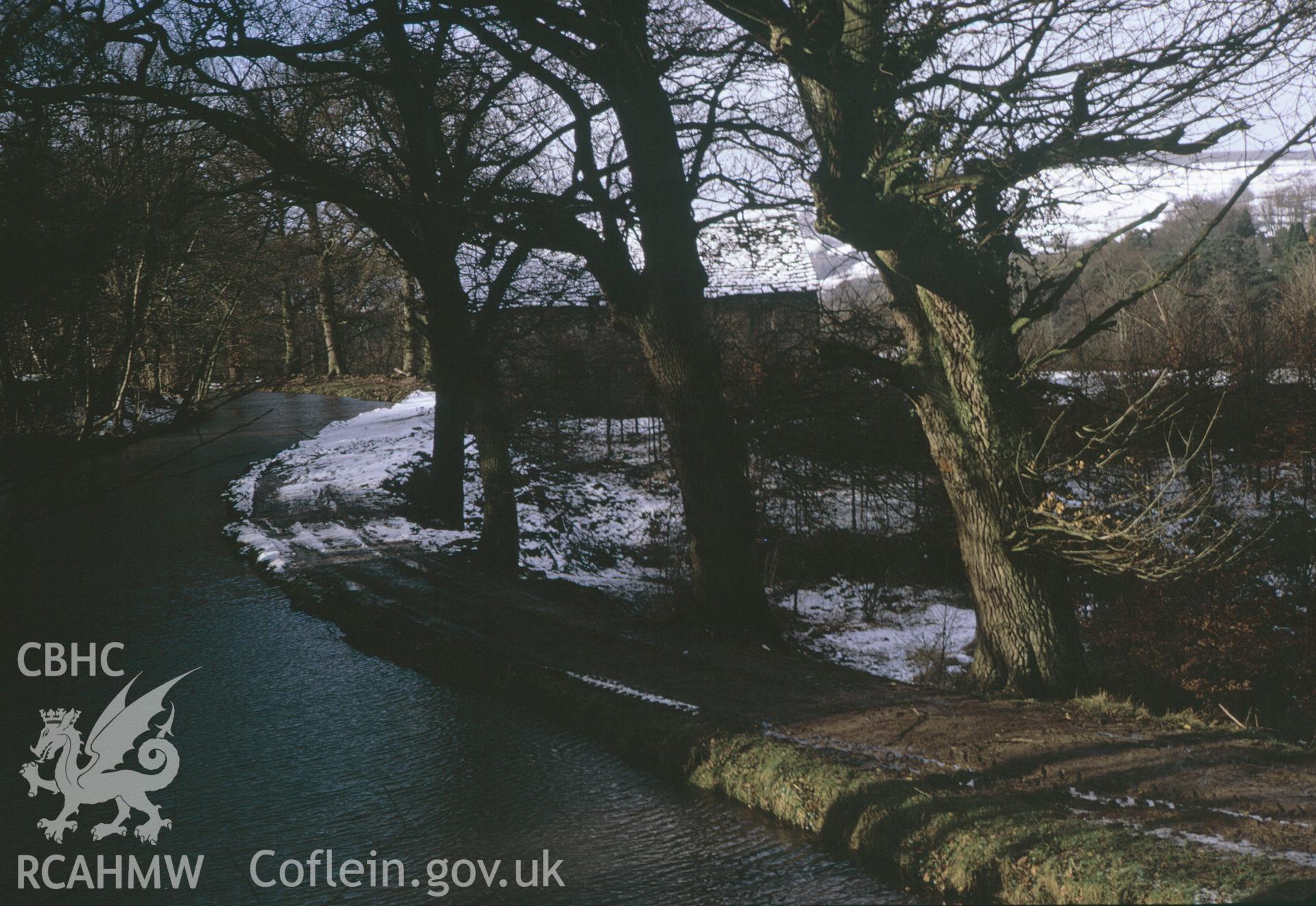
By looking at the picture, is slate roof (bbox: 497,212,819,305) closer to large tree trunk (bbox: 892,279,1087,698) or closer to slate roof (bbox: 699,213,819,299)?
slate roof (bbox: 699,213,819,299)

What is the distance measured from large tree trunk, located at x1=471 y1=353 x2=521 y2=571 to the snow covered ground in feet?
2.27

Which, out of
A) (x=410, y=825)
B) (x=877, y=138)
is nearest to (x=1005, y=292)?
(x=877, y=138)

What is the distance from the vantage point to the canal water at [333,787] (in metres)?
4.21

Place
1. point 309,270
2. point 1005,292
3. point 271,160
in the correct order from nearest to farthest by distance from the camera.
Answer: point 1005,292 → point 271,160 → point 309,270

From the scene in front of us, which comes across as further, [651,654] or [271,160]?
[271,160]

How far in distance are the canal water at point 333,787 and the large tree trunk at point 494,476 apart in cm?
370

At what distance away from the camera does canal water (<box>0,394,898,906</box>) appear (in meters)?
4.21

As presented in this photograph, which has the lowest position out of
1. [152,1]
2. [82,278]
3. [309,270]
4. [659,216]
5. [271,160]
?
[82,278]

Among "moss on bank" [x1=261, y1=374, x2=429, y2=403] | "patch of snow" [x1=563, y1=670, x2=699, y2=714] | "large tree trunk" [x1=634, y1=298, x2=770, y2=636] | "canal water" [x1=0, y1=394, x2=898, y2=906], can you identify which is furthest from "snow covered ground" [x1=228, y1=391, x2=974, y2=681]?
"moss on bank" [x1=261, y1=374, x2=429, y2=403]

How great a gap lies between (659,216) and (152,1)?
5038mm

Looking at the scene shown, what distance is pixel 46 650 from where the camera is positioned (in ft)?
25.8

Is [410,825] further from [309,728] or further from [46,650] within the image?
[46,650]

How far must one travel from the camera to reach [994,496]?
8430mm

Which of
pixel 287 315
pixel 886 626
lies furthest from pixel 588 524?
pixel 287 315
